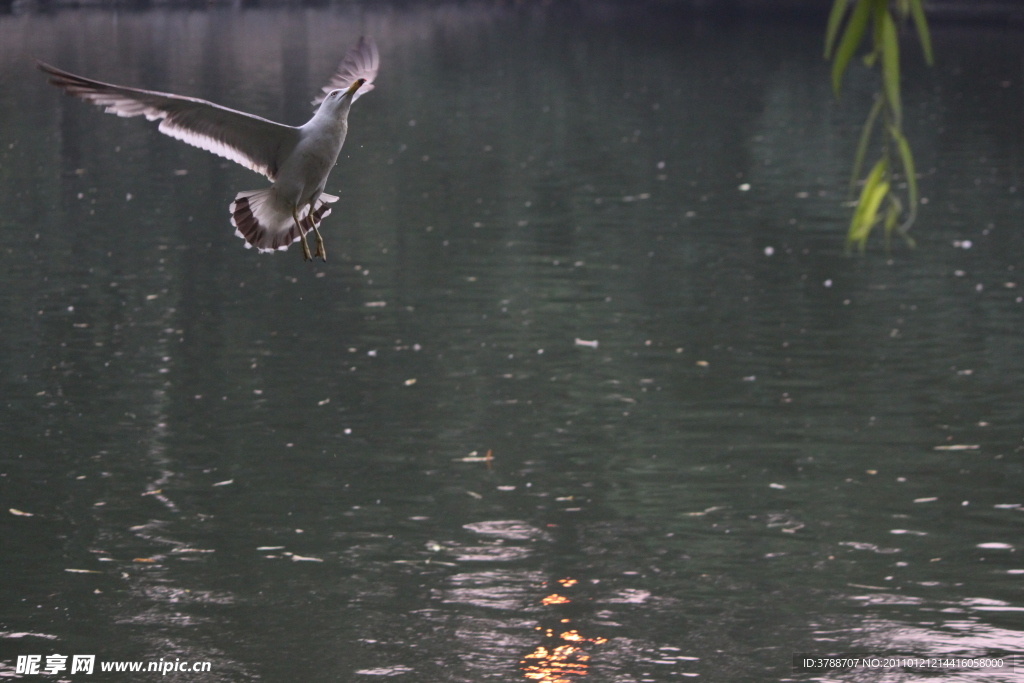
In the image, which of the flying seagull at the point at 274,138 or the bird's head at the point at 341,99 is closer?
the bird's head at the point at 341,99

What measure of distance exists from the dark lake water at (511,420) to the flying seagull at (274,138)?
14.7 feet

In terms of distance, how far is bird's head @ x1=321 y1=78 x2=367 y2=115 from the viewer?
4539mm

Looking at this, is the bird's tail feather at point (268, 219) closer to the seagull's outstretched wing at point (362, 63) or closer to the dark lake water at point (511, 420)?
the seagull's outstretched wing at point (362, 63)

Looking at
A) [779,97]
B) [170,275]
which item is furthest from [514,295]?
[779,97]

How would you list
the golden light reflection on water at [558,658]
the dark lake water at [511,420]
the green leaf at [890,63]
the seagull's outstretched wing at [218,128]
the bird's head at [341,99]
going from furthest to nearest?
the dark lake water at [511,420] → the golden light reflection on water at [558,658] → the seagull's outstretched wing at [218,128] → the bird's head at [341,99] → the green leaf at [890,63]

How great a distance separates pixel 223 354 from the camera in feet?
51.1

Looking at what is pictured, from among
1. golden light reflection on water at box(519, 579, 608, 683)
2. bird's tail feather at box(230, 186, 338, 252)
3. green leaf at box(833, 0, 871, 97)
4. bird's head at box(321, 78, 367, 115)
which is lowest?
golden light reflection on water at box(519, 579, 608, 683)

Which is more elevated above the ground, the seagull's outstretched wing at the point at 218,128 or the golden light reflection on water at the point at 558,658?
the seagull's outstretched wing at the point at 218,128

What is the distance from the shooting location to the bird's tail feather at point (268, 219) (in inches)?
212

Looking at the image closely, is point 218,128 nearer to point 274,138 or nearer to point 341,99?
point 274,138

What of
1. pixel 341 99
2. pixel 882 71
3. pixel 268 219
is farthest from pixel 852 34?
pixel 268 219

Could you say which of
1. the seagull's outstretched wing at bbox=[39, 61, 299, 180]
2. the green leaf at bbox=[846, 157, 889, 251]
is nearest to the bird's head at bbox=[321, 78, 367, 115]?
the seagull's outstretched wing at bbox=[39, 61, 299, 180]

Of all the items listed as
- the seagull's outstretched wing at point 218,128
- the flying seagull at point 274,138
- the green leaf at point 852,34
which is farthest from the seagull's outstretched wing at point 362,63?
the green leaf at point 852,34

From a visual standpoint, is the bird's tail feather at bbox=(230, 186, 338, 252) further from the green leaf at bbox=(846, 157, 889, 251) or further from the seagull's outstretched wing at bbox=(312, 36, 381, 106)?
the green leaf at bbox=(846, 157, 889, 251)
